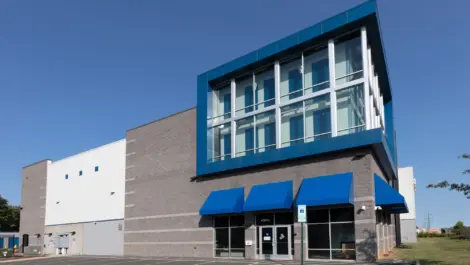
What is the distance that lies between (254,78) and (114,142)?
16.0 meters

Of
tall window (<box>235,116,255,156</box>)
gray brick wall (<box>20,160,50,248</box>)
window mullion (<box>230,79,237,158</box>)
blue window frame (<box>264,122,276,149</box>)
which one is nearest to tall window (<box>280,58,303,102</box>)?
blue window frame (<box>264,122,276,149</box>)

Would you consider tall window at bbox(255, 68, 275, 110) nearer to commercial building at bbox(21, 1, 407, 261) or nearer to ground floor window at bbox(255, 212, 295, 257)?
commercial building at bbox(21, 1, 407, 261)

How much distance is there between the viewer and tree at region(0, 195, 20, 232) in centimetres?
8206

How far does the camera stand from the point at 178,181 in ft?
108

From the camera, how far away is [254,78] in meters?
29.6

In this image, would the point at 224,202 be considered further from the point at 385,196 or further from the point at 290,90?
the point at 385,196

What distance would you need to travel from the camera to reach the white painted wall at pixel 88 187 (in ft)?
128

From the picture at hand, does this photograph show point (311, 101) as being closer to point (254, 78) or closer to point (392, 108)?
point (254, 78)

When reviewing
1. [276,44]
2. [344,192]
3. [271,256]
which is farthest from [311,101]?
[271,256]

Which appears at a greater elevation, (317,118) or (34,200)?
(317,118)

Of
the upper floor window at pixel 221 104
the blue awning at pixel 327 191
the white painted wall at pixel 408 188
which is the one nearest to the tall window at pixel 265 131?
the upper floor window at pixel 221 104

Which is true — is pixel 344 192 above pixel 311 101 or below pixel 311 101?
below

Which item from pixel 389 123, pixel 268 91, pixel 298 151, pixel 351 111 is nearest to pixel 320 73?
pixel 351 111

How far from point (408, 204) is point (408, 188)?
176 cm
